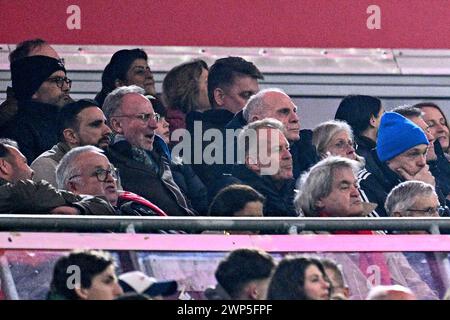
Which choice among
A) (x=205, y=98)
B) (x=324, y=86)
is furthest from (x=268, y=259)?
(x=324, y=86)

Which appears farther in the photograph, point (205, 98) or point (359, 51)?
point (359, 51)

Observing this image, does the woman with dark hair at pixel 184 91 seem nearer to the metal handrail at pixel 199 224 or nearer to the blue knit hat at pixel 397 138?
the blue knit hat at pixel 397 138

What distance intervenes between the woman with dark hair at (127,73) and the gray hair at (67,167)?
3.64ft

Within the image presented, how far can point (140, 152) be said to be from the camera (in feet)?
23.4

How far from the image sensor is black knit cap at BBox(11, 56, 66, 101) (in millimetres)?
7383

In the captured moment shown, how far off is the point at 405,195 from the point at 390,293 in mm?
1254

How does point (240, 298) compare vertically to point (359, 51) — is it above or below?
below

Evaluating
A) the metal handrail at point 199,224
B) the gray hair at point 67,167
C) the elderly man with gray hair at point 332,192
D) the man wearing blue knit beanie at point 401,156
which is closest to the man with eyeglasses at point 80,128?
the gray hair at point 67,167

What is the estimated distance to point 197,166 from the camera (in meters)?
7.53

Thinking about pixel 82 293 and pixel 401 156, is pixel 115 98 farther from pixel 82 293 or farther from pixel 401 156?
pixel 82 293

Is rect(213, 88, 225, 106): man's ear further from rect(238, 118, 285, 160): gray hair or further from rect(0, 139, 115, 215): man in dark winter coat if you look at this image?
rect(0, 139, 115, 215): man in dark winter coat

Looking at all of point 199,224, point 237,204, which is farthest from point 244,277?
point 237,204

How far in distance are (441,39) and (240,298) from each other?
3747 millimetres
